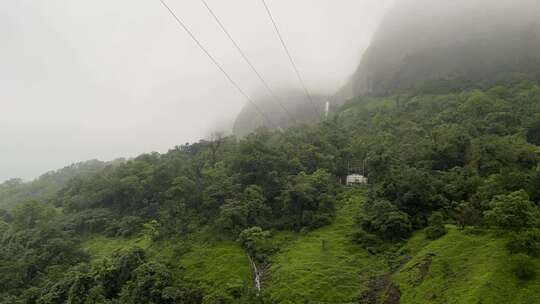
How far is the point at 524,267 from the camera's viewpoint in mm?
25156

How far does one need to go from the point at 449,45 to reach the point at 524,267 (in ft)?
348

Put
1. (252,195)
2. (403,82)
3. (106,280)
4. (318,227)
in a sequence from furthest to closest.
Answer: (403,82) < (252,195) < (318,227) < (106,280)

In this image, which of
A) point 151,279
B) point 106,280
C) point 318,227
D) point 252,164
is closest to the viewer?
point 151,279

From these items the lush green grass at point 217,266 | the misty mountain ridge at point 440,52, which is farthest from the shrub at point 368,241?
the misty mountain ridge at point 440,52

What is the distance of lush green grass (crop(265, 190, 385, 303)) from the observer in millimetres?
31984

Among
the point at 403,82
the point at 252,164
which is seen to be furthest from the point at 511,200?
the point at 403,82

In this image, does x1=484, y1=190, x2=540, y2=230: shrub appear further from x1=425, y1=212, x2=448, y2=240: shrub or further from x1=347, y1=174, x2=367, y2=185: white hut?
x1=347, y1=174, x2=367, y2=185: white hut

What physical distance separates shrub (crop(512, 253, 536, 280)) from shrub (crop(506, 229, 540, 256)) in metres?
0.89

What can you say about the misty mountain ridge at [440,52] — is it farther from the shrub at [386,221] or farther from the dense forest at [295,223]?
the shrub at [386,221]

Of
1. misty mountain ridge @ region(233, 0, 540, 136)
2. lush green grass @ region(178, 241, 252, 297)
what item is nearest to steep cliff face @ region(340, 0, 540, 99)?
misty mountain ridge @ region(233, 0, 540, 136)

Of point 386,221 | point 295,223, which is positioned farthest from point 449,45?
point 386,221

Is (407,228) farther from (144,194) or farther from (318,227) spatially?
(144,194)

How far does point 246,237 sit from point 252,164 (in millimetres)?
13657

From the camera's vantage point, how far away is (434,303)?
26359mm
